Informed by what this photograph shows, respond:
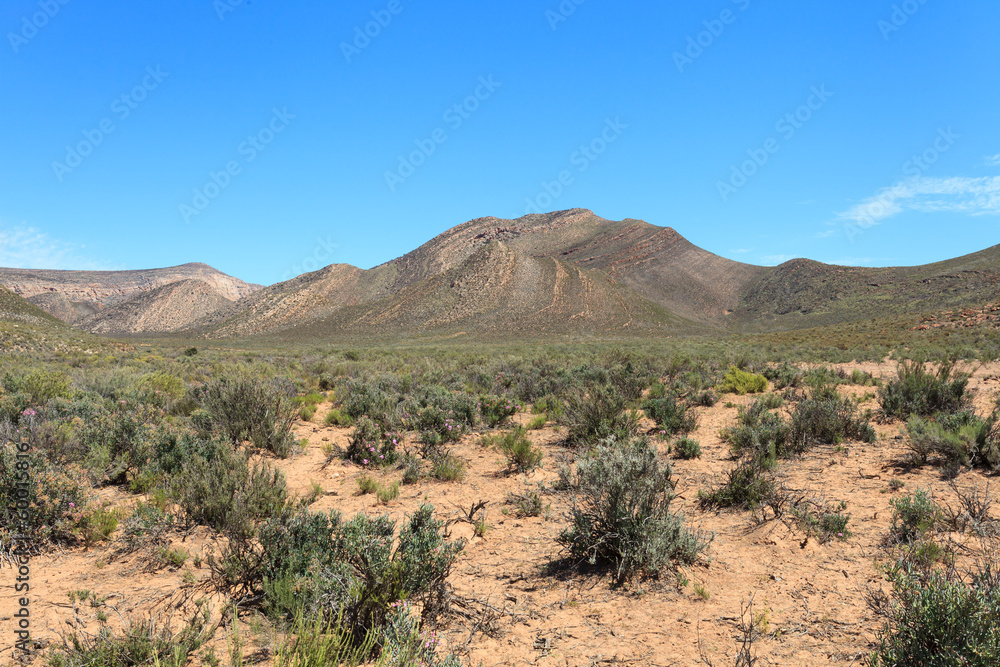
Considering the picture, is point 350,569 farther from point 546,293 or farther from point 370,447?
point 546,293

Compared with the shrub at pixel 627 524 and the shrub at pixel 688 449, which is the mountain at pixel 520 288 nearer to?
the shrub at pixel 688 449

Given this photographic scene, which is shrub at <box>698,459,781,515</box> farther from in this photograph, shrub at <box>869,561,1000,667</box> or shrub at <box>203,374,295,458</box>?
shrub at <box>203,374,295,458</box>

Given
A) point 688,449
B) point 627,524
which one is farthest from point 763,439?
point 627,524

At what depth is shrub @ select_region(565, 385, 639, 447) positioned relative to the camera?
793 centimetres

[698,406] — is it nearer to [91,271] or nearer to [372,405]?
[372,405]

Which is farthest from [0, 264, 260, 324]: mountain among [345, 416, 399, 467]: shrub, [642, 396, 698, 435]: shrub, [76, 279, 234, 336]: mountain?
[642, 396, 698, 435]: shrub

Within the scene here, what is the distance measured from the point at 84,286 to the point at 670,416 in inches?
7785

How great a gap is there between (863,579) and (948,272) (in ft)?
274

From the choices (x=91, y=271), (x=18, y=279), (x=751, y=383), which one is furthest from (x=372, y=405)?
(x=91, y=271)

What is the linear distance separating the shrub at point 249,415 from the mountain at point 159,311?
130m

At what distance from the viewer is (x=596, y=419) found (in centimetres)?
821

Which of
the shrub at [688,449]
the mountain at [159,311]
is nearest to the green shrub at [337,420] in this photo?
the shrub at [688,449]

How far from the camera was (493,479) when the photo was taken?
6.74 m

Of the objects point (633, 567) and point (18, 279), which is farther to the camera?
point (18, 279)
